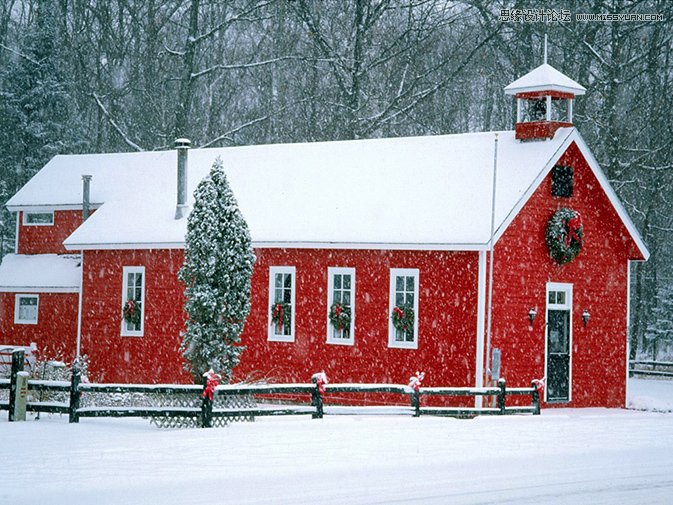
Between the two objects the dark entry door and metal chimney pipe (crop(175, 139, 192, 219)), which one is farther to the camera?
metal chimney pipe (crop(175, 139, 192, 219))

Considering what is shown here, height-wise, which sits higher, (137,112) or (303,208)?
(137,112)

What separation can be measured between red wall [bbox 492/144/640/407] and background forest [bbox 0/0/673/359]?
11.7 m

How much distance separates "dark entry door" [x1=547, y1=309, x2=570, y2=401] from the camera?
26.2 metres

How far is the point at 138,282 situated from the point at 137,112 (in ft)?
74.5

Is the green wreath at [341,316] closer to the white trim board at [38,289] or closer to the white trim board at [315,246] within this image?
the white trim board at [315,246]

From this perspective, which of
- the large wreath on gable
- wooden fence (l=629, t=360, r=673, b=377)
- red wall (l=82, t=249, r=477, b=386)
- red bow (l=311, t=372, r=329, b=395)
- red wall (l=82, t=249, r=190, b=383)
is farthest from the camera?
wooden fence (l=629, t=360, r=673, b=377)

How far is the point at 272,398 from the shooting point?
2753 centimetres

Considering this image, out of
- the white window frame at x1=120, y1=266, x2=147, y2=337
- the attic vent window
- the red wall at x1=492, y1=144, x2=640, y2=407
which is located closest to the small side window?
the white window frame at x1=120, y1=266, x2=147, y2=337

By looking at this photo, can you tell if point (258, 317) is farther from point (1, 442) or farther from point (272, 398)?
point (1, 442)

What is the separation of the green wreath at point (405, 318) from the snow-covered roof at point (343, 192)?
133 cm

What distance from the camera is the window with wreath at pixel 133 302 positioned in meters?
29.8

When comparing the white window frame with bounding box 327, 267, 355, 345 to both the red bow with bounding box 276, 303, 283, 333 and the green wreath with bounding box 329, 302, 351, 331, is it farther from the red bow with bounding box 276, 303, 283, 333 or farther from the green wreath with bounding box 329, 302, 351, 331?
the red bow with bounding box 276, 303, 283, 333

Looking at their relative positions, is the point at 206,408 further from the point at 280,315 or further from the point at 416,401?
the point at 280,315

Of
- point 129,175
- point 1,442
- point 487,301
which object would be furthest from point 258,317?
point 1,442
